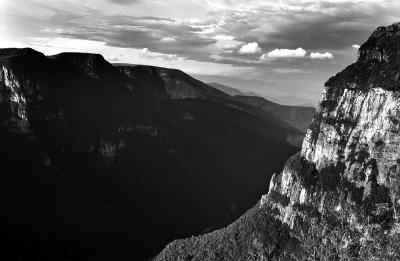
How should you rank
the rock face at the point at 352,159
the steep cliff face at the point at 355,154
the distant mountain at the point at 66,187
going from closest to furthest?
the rock face at the point at 352,159
the steep cliff face at the point at 355,154
the distant mountain at the point at 66,187

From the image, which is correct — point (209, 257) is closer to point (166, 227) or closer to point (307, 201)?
point (307, 201)

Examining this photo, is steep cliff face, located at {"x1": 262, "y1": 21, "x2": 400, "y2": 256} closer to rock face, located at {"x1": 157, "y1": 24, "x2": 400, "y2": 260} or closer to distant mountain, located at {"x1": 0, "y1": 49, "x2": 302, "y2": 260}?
rock face, located at {"x1": 157, "y1": 24, "x2": 400, "y2": 260}

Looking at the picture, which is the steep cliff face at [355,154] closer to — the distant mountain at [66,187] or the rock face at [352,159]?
the rock face at [352,159]

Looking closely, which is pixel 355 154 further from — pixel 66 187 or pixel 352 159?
pixel 66 187

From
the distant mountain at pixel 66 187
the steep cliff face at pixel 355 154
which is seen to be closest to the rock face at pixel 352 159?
the steep cliff face at pixel 355 154

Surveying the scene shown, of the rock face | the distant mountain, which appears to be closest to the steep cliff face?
the rock face

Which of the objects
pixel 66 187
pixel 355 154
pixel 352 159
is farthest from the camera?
pixel 66 187

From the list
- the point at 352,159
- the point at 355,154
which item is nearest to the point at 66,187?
the point at 352,159

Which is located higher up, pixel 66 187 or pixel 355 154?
pixel 355 154
